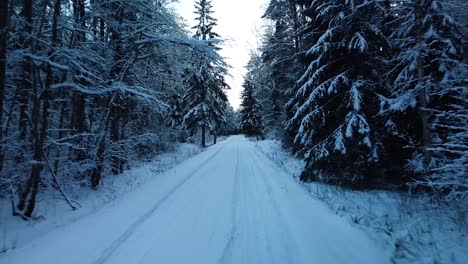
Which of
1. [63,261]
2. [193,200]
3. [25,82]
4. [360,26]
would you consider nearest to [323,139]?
[360,26]

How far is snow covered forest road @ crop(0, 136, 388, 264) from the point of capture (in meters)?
3.65

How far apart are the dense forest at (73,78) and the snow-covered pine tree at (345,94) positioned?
3798 mm

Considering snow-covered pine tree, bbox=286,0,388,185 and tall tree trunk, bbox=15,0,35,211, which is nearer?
tall tree trunk, bbox=15,0,35,211

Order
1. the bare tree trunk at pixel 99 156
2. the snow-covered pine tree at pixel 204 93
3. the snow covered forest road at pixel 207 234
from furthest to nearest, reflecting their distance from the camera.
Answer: the snow-covered pine tree at pixel 204 93
the bare tree trunk at pixel 99 156
the snow covered forest road at pixel 207 234

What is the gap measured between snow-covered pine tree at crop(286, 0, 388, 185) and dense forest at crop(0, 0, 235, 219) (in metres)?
3.80

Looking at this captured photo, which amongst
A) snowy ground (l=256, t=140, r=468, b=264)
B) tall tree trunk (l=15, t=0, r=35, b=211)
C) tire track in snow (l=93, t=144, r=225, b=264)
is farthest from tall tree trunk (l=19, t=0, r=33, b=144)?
snowy ground (l=256, t=140, r=468, b=264)

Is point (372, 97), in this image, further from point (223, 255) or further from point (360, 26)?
point (223, 255)

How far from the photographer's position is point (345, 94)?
7.82 metres

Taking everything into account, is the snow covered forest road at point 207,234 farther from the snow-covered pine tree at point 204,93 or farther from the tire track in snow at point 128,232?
the snow-covered pine tree at point 204,93

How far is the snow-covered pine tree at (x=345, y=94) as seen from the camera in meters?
7.08

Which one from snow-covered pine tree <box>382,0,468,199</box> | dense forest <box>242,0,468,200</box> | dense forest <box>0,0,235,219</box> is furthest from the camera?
dense forest <box>242,0,468,200</box>

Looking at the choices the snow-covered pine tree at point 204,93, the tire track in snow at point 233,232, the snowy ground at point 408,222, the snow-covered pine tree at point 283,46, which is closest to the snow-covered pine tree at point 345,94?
the snowy ground at point 408,222

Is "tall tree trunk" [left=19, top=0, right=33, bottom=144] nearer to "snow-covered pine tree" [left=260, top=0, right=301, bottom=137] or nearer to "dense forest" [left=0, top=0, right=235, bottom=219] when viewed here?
"dense forest" [left=0, top=0, right=235, bottom=219]

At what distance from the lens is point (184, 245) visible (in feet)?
13.1
